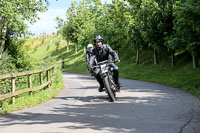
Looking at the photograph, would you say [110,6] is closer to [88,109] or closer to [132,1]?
[132,1]

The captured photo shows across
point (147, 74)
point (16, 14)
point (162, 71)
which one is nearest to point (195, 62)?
point (162, 71)

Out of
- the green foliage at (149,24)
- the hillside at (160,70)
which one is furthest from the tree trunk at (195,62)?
the green foliage at (149,24)

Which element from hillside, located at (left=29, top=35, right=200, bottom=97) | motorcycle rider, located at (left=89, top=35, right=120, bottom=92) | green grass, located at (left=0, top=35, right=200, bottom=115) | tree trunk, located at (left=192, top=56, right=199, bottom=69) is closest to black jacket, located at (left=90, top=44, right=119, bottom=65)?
motorcycle rider, located at (left=89, top=35, right=120, bottom=92)

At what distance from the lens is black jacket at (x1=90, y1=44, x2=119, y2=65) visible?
944 centimetres

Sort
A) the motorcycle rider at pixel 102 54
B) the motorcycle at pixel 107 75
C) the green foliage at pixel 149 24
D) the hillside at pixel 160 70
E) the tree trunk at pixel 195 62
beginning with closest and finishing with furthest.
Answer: the motorcycle at pixel 107 75
the motorcycle rider at pixel 102 54
the green foliage at pixel 149 24
the hillside at pixel 160 70
the tree trunk at pixel 195 62

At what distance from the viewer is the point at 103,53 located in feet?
31.1

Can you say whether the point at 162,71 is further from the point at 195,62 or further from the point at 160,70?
the point at 195,62

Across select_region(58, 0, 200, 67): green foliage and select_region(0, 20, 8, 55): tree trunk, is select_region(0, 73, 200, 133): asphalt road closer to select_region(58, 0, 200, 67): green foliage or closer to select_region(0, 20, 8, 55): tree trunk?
select_region(58, 0, 200, 67): green foliage

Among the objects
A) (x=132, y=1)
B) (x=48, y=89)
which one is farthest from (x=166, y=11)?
(x=48, y=89)

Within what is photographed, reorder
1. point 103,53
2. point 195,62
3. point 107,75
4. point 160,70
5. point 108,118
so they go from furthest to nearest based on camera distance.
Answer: point 160,70 < point 195,62 < point 103,53 < point 107,75 < point 108,118

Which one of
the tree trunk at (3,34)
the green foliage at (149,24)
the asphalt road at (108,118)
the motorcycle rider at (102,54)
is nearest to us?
the asphalt road at (108,118)

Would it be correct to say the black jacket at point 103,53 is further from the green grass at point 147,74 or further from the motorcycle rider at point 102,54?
the green grass at point 147,74

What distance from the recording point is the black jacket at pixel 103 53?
31.0 feet

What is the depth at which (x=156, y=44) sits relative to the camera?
924 inches
